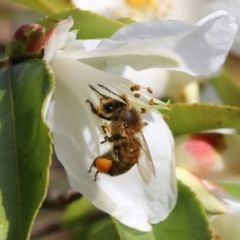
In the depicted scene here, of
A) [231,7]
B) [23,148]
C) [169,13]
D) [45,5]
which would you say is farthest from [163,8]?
[23,148]

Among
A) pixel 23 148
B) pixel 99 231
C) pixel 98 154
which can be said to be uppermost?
pixel 23 148

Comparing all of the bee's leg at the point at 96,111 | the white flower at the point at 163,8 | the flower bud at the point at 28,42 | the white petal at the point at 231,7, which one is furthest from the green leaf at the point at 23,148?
the white petal at the point at 231,7

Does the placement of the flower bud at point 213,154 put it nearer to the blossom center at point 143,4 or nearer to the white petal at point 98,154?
the white petal at point 98,154

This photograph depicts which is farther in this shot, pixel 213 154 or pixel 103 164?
pixel 213 154

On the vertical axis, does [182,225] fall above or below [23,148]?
below

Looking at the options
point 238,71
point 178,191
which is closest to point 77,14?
point 178,191

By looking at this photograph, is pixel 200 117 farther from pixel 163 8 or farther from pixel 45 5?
pixel 163 8

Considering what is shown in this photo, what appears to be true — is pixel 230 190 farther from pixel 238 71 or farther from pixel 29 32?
pixel 238 71
